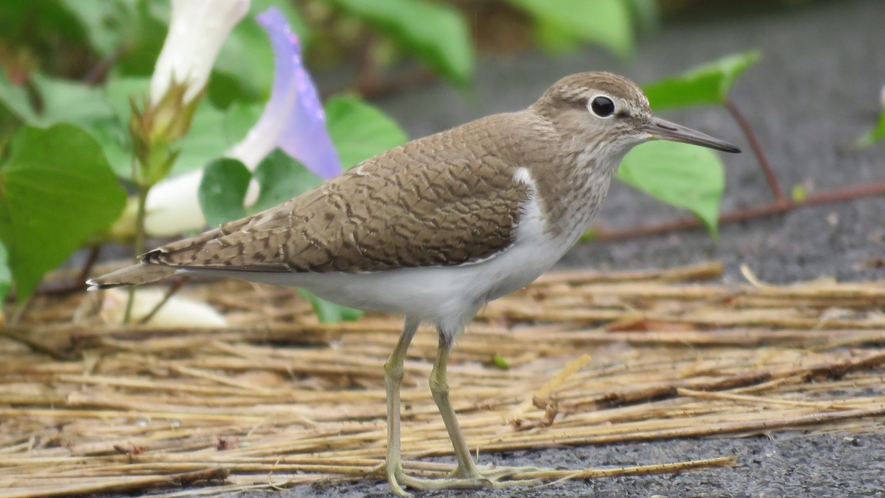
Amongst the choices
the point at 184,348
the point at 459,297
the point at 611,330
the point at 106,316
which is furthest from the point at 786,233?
the point at 106,316

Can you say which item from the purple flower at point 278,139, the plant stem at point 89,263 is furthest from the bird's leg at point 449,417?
the plant stem at point 89,263

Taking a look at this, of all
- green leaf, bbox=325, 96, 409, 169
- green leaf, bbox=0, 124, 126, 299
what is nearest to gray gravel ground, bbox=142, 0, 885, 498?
green leaf, bbox=325, 96, 409, 169

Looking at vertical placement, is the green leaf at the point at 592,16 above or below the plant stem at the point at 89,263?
above

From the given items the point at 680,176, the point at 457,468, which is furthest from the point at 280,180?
the point at 680,176

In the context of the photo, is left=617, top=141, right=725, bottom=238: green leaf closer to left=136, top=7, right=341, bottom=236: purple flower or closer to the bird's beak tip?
the bird's beak tip

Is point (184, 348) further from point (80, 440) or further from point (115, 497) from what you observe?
point (115, 497)

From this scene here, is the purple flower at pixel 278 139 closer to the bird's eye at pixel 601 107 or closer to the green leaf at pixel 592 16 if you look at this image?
the bird's eye at pixel 601 107

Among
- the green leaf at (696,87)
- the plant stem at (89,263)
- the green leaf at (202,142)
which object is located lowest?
the plant stem at (89,263)
